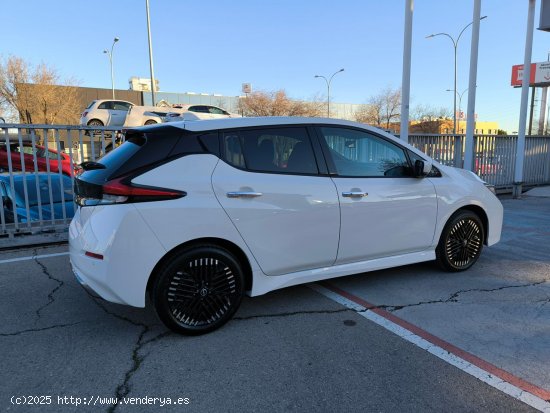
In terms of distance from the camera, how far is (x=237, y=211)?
10.9 feet

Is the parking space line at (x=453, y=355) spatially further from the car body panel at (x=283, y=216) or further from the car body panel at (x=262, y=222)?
the car body panel at (x=283, y=216)

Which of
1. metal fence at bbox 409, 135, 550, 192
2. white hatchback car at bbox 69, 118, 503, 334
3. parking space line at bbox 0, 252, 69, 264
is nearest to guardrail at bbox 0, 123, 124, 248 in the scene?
parking space line at bbox 0, 252, 69, 264

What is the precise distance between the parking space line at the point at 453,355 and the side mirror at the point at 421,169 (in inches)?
54.1

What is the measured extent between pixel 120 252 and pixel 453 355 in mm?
2494

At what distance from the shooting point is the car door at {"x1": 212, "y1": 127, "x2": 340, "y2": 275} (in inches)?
132

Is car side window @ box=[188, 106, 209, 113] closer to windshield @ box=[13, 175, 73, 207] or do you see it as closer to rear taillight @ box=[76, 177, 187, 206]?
windshield @ box=[13, 175, 73, 207]

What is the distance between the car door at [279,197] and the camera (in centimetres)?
335

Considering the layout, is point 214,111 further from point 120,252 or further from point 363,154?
point 120,252

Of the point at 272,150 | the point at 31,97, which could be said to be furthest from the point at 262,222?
the point at 31,97

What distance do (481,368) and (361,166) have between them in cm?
200

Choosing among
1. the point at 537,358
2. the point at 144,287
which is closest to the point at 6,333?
the point at 144,287

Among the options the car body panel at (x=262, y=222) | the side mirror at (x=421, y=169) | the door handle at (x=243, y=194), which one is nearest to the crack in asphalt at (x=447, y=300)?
the car body panel at (x=262, y=222)

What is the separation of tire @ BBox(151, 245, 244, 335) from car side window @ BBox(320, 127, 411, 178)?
1.38m

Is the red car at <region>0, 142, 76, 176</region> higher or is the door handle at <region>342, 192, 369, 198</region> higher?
the red car at <region>0, 142, 76, 176</region>
